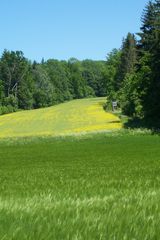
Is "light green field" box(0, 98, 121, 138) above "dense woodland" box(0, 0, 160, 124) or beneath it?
beneath

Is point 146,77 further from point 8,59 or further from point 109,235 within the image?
point 8,59

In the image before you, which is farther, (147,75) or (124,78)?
(124,78)

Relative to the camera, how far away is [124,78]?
5000 inches

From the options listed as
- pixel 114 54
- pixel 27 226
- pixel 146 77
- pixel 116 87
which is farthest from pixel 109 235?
pixel 114 54

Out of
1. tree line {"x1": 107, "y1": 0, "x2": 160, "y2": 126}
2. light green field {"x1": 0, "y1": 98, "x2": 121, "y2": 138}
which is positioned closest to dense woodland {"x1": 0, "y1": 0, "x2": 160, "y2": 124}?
tree line {"x1": 107, "y1": 0, "x2": 160, "y2": 126}

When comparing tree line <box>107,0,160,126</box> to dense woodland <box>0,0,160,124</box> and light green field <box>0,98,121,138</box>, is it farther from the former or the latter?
light green field <box>0,98,121,138</box>

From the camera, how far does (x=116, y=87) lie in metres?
139

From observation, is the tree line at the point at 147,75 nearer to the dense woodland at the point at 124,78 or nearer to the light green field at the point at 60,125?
the dense woodland at the point at 124,78

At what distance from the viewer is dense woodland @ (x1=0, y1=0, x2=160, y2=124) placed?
72062 mm

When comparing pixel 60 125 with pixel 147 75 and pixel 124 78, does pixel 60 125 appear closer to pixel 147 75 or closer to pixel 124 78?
pixel 147 75

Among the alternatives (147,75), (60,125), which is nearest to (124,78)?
(60,125)

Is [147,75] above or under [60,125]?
above

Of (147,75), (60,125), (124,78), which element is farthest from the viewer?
(124,78)

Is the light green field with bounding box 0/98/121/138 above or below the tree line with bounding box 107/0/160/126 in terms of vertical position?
below
